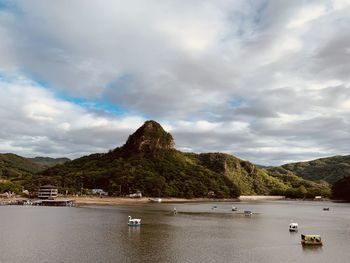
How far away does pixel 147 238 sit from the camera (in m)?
79.5


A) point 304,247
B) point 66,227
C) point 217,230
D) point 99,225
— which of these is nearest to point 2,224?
point 66,227

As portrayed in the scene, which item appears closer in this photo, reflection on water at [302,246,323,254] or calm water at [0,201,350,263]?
calm water at [0,201,350,263]

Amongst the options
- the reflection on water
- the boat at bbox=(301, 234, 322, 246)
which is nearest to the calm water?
the reflection on water

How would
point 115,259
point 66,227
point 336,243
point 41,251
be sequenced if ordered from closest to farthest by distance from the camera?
point 115,259
point 41,251
point 336,243
point 66,227

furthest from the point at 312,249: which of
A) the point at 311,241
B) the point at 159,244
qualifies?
the point at 159,244

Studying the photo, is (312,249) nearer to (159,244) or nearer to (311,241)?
(311,241)

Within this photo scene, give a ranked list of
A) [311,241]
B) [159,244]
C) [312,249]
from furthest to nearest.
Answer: [311,241], [159,244], [312,249]

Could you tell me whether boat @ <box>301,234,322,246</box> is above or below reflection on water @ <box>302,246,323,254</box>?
above

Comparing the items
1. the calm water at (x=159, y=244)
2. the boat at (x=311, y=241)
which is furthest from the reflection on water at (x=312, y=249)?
the boat at (x=311, y=241)

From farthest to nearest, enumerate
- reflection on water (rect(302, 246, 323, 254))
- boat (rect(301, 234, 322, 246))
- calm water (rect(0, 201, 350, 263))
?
boat (rect(301, 234, 322, 246))
reflection on water (rect(302, 246, 323, 254))
calm water (rect(0, 201, 350, 263))

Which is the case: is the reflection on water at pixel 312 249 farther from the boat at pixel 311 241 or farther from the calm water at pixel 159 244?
the boat at pixel 311 241

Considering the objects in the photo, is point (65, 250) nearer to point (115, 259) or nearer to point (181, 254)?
point (115, 259)

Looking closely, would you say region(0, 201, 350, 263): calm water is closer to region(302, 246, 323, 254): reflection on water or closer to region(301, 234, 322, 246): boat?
region(302, 246, 323, 254): reflection on water

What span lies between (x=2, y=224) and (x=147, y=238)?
41349 millimetres
